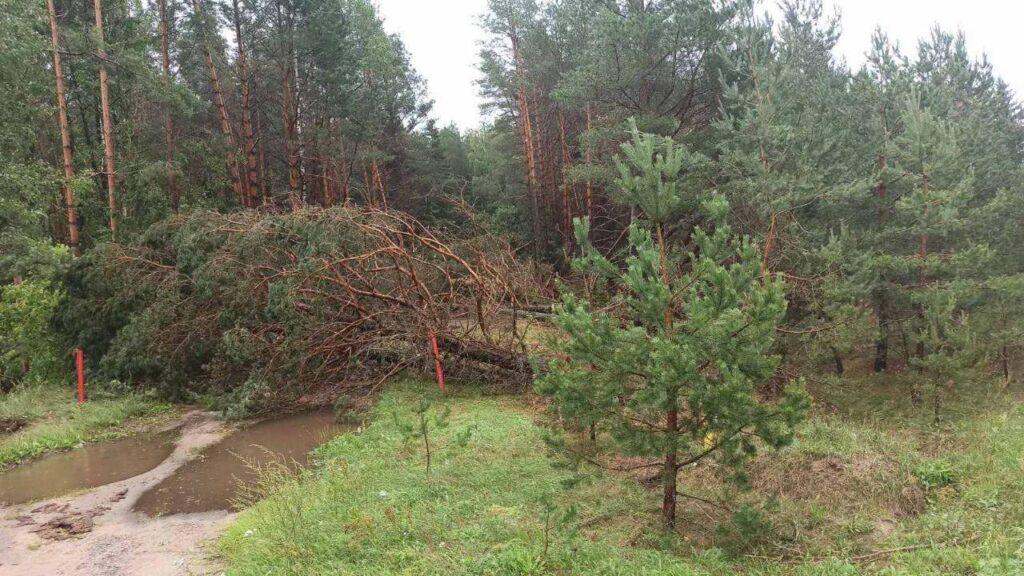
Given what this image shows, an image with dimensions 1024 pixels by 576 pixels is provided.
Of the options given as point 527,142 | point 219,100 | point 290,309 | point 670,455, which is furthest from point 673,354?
point 527,142

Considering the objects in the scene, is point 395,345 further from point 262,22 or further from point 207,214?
point 262,22


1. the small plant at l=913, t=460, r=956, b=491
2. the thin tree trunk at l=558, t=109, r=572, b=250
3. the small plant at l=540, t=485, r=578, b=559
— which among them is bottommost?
the small plant at l=913, t=460, r=956, b=491

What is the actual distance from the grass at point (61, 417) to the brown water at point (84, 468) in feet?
1.01

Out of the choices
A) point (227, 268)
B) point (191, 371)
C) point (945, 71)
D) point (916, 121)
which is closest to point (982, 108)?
point (945, 71)

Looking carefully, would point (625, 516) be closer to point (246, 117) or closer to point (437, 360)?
point (437, 360)

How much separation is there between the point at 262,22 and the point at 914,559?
20.0 m

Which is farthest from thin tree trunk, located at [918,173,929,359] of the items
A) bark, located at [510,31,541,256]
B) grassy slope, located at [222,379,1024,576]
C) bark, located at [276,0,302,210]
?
bark, located at [276,0,302,210]

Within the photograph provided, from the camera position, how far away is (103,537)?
18.0 feet

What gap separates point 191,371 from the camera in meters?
10.7

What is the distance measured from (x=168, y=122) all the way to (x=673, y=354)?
20.5 meters

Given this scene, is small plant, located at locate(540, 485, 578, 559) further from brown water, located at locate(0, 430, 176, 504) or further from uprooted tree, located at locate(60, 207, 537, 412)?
brown water, located at locate(0, 430, 176, 504)

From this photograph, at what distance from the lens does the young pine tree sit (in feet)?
13.3

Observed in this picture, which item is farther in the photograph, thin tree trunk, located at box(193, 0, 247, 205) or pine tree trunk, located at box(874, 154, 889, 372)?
thin tree trunk, located at box(193, 0, 247, 205)

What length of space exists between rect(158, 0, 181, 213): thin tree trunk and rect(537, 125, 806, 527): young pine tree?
15.5 meters
